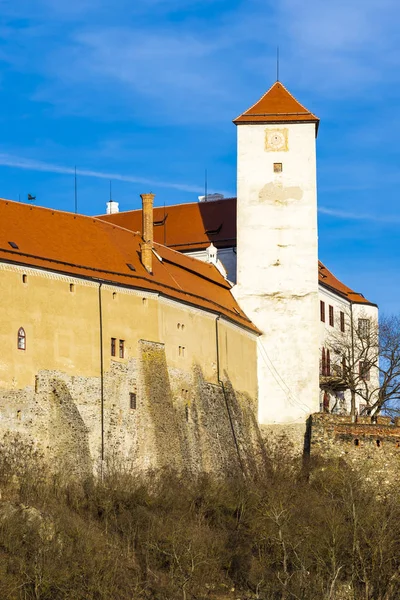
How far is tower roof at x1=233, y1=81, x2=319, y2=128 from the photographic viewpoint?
77812mm

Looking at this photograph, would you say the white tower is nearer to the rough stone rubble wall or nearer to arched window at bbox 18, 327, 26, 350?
the rough stone rubble wall

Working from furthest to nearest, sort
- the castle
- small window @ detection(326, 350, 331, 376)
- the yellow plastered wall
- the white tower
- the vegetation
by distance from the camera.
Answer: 1. small window @ detection(326, 350, 331, 376)
2. the white tower
3. the castle
4. the yellow plastered wall
5. the vegetation

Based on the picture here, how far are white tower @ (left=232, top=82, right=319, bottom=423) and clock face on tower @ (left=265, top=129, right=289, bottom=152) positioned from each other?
0.05m

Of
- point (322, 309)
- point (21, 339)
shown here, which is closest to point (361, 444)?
point (322, 309)

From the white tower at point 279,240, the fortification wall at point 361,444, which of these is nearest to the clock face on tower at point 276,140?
the white tower at point 279,240

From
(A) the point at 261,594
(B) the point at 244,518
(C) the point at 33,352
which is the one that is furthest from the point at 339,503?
(C) the point at 33,352

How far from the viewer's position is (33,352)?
61.8 m

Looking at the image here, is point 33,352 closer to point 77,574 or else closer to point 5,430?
point 5,430

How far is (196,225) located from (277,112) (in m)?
7.95

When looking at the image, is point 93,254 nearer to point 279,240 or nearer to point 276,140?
point 279,240

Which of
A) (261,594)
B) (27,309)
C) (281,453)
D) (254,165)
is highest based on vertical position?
(254,165)

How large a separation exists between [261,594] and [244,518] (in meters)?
5.53

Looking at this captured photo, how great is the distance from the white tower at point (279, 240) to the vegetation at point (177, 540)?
11.9m

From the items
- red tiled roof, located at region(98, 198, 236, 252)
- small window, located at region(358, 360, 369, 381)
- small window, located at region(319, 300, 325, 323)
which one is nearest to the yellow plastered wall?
red tiled roof, located at region(98, 198, 236, 252)
